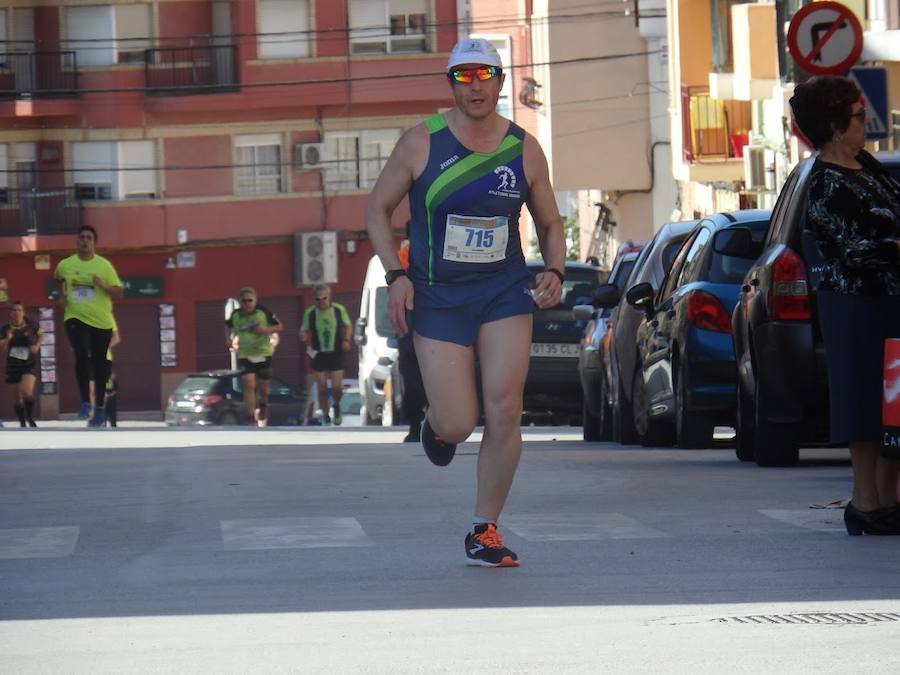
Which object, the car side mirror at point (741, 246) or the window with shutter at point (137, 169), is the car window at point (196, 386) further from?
the car side mirror at point (741, 246)

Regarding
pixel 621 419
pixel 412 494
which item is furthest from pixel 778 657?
pixel 621 419

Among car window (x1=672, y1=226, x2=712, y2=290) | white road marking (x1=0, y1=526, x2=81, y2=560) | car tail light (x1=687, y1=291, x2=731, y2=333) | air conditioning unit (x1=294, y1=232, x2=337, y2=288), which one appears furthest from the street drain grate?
air conditioning unit (x1=294, y1=232, x2=337, y2=288)

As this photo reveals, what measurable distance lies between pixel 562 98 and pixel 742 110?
1053 cm

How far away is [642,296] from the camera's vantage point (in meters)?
16.8

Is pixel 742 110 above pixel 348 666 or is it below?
above

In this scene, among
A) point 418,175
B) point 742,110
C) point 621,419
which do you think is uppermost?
point 742,110

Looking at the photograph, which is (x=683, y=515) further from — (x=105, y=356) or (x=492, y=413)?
(x=105, y=356)

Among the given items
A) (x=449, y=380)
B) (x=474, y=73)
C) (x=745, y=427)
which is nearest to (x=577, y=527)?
(x=449, y=380)

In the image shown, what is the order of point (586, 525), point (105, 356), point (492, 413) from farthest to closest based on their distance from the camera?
point (105, 356) < point (586, 525) < point (492, 413)

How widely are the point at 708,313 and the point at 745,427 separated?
3.69 feet

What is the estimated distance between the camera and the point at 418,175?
8.57m

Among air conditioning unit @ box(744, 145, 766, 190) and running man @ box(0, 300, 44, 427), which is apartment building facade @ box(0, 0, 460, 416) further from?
running man @ box(0, 300, 44, 427)

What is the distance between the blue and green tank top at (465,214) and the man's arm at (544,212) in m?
0.05

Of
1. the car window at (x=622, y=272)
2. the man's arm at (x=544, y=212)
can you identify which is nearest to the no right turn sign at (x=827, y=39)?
the car window at (x=622, y=272)
